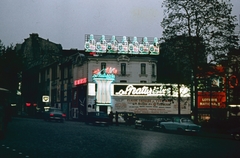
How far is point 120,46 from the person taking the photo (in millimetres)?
84188

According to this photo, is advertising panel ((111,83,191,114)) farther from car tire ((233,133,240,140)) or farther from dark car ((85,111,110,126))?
car tire ((233,133,240,140))

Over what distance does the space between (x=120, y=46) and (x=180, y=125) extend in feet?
148

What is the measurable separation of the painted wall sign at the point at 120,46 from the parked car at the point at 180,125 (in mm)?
40824

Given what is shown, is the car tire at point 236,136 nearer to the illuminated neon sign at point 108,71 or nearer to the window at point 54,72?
the illuminated neon sign at point 108,71

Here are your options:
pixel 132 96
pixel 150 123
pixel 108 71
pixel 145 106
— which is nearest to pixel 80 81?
pixel 108 71

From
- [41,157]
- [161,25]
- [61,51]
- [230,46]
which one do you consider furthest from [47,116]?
[61,51]

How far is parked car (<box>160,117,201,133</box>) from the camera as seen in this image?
3947 centimetres

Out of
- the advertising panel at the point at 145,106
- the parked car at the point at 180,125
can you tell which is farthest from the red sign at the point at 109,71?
the parked car at the point at 180,125

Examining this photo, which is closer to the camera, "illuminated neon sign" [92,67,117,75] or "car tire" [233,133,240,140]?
"car tire" [233,133,240,140]

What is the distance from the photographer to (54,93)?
103 meters

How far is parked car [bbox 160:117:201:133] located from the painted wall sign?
134 feet

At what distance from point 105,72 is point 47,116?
76.6 feet

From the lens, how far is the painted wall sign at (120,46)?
82.9 meters

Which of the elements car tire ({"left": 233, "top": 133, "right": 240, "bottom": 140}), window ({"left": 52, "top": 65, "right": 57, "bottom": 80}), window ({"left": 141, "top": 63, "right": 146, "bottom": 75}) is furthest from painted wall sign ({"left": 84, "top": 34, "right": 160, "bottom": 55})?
car tire ({"left": 233, "top": 133, "right": 240, "bottom": 140})
